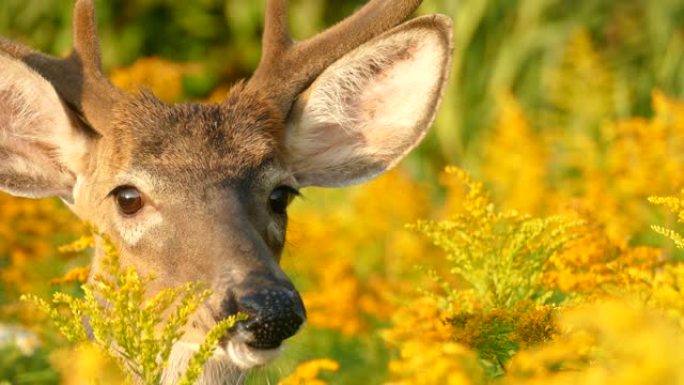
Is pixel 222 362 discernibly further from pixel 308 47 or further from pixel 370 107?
pixel 370 107

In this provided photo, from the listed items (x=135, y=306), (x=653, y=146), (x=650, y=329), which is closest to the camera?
(x=650, y=329)

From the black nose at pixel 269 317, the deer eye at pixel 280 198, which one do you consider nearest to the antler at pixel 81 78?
the deer eye at pixel 280 198

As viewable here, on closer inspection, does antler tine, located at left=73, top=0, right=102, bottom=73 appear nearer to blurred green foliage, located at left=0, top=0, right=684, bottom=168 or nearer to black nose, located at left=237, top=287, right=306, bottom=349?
black nose, located at left=237, top=287, right=306, bottom=349

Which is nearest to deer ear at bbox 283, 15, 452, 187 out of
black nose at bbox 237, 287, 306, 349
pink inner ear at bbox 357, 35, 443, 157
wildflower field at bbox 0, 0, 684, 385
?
pink inner ear at bbox 357, 35, 443, 157

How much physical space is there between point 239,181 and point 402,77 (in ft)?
3.60

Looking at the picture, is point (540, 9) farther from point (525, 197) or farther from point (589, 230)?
point (589, 230)

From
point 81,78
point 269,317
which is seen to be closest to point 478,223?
point 269,317

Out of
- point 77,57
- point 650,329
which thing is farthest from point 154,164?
point 650,329

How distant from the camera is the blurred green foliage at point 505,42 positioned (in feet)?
38.9

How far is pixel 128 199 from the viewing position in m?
5.14

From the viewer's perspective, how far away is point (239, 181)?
201 inches

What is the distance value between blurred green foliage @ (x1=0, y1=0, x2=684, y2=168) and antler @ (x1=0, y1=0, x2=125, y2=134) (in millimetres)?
5600

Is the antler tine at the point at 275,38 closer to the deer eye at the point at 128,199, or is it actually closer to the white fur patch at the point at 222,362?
the deer eye at the point at 128,199

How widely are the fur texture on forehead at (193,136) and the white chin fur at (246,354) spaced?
826mm
